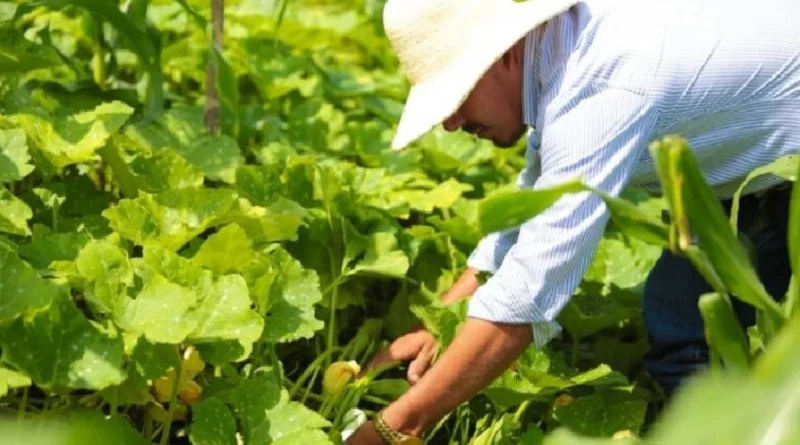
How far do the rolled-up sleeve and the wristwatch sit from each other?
208 millimetres

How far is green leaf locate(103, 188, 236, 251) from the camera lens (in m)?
2.16

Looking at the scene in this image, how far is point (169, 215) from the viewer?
221cm

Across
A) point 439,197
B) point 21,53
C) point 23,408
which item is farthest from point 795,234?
point 21,53

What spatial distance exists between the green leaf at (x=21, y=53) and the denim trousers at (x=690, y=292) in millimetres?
1126

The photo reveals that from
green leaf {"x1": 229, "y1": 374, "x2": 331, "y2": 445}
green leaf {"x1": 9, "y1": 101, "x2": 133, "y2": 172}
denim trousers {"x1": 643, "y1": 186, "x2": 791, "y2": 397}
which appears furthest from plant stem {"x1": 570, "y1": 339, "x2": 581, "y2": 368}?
green leaf {"x1": 9, "y1": 101, "x2": 133, "y2": 172}

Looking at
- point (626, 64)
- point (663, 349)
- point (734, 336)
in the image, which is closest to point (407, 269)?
point (663, 349)

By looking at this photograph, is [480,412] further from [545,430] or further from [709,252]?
[709,252]

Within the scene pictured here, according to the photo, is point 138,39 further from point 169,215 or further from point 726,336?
point 726,336

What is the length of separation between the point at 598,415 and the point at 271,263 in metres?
0.55

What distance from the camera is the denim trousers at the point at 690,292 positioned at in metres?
2.31

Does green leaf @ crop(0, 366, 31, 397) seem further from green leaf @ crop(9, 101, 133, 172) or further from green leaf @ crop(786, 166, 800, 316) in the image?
green leaf @ crop(786, 166, 800, 316)

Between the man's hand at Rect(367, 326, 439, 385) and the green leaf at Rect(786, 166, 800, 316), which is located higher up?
the green leaf at Rect(786, 166, 800, 316)

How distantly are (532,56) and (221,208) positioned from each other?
53 centimetres

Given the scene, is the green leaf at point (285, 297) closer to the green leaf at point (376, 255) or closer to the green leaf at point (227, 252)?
the green leaf at point (227, 252)
